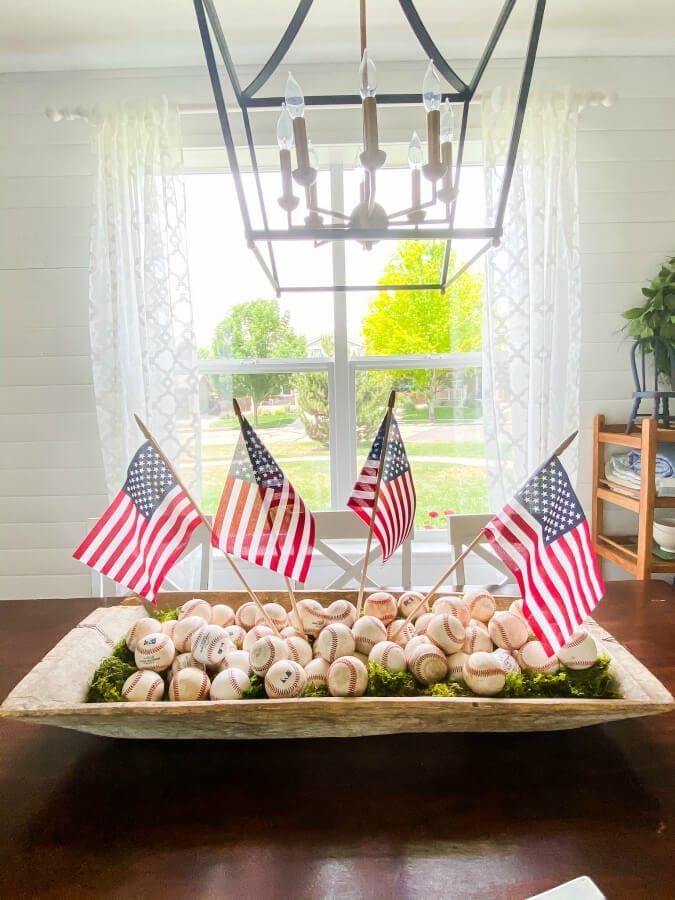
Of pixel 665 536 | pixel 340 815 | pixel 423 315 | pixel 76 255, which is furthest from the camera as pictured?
pixel 423 315

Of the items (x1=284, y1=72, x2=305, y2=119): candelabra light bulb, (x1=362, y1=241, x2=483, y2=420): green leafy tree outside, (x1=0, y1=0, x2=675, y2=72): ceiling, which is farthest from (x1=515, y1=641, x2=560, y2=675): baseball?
(x1=0, y1=0, x2=675, y2=72): ceiling

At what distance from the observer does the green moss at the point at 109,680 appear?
3.02ft

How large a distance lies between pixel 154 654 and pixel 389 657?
15.1 inches

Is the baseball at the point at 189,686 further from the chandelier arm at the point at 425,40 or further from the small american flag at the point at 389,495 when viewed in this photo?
the chandelier arm at the point at 425,40

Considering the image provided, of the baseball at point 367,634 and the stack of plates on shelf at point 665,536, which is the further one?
the stack of plates on shelf at point 665,536

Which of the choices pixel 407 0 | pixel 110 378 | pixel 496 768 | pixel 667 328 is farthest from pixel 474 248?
pixel 496 768

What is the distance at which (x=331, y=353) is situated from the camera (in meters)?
2.64

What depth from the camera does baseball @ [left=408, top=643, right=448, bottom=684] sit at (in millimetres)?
911

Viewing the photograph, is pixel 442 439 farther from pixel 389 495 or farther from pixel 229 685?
pixel 229 685

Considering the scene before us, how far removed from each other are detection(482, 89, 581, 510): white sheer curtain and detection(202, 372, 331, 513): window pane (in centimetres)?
79

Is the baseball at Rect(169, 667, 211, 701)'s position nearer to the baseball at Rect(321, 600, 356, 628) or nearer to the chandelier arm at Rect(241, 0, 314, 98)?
the baseball at Rect(321, 600, 356, 628)

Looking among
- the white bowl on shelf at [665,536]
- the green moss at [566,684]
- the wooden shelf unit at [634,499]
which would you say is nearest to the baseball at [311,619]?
the green moss at [566,684]

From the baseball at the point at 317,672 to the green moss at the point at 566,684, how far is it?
0.27 m

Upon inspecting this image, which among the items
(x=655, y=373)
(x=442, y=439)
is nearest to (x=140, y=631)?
(x=442, y=439)
